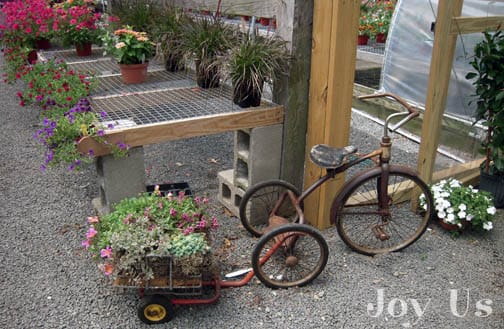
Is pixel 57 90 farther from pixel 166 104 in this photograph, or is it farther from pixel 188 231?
pixel 188 231

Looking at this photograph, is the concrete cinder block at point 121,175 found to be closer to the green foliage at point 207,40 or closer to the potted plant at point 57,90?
the potted plant at point 57,90

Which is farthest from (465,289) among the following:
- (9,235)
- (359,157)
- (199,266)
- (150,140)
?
(9,235)

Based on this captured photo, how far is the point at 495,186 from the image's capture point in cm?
414

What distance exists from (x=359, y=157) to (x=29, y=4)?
168 inches

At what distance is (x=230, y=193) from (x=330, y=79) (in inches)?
53.6

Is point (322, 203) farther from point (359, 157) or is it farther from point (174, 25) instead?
point (174, 25)

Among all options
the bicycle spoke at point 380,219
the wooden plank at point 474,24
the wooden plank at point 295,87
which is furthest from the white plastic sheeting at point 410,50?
the wooden plank at point 295,87

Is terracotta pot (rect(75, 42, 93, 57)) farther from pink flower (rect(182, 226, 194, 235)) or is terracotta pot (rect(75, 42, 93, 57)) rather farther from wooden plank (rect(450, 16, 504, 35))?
wooden plank (rect(450, 16, 504, 35))

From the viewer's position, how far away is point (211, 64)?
3.41 meters

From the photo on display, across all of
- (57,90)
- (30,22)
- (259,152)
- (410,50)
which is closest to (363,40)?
(410,50)

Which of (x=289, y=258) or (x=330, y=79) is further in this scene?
(x=330, y=79)

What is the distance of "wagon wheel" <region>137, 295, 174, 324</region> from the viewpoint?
8.63 feet

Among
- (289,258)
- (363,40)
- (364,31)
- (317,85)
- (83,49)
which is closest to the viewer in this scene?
(289,258)

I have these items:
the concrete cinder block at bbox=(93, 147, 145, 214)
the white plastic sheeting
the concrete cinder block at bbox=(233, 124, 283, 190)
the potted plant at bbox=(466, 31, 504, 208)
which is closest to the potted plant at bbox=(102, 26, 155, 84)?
the concrete cinder block at bbox=(233, 124, 283, 190)
